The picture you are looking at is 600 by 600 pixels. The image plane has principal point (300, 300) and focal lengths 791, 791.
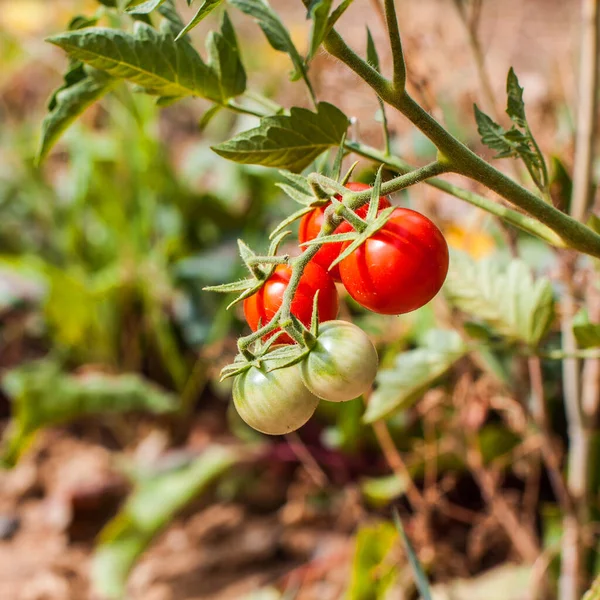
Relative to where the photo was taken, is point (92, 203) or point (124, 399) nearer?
point (124, 399)

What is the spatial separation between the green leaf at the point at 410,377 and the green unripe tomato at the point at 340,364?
37 cm

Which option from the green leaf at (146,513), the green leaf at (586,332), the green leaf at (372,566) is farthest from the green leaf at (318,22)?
the green leaf at (146,513)

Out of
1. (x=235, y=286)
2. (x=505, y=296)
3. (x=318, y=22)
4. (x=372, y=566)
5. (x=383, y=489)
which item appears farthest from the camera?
(x=383, y=489)

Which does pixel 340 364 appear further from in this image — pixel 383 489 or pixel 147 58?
pixel 383 489

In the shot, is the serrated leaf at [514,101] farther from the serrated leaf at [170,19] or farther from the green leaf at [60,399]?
the green leaf at [60,399]

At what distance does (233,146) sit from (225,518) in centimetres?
113

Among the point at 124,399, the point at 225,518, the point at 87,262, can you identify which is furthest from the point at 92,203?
the point at 225,518

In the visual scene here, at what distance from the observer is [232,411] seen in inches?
60.8

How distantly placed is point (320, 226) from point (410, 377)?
0.37 meters

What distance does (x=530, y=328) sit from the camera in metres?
0.81

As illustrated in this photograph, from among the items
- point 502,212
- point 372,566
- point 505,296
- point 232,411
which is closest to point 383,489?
point 372,566

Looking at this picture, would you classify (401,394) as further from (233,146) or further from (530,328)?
(233,146)

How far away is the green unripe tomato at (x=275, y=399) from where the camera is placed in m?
0.52

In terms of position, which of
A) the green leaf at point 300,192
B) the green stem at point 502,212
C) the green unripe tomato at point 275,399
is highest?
the green leaf at point 300,192
